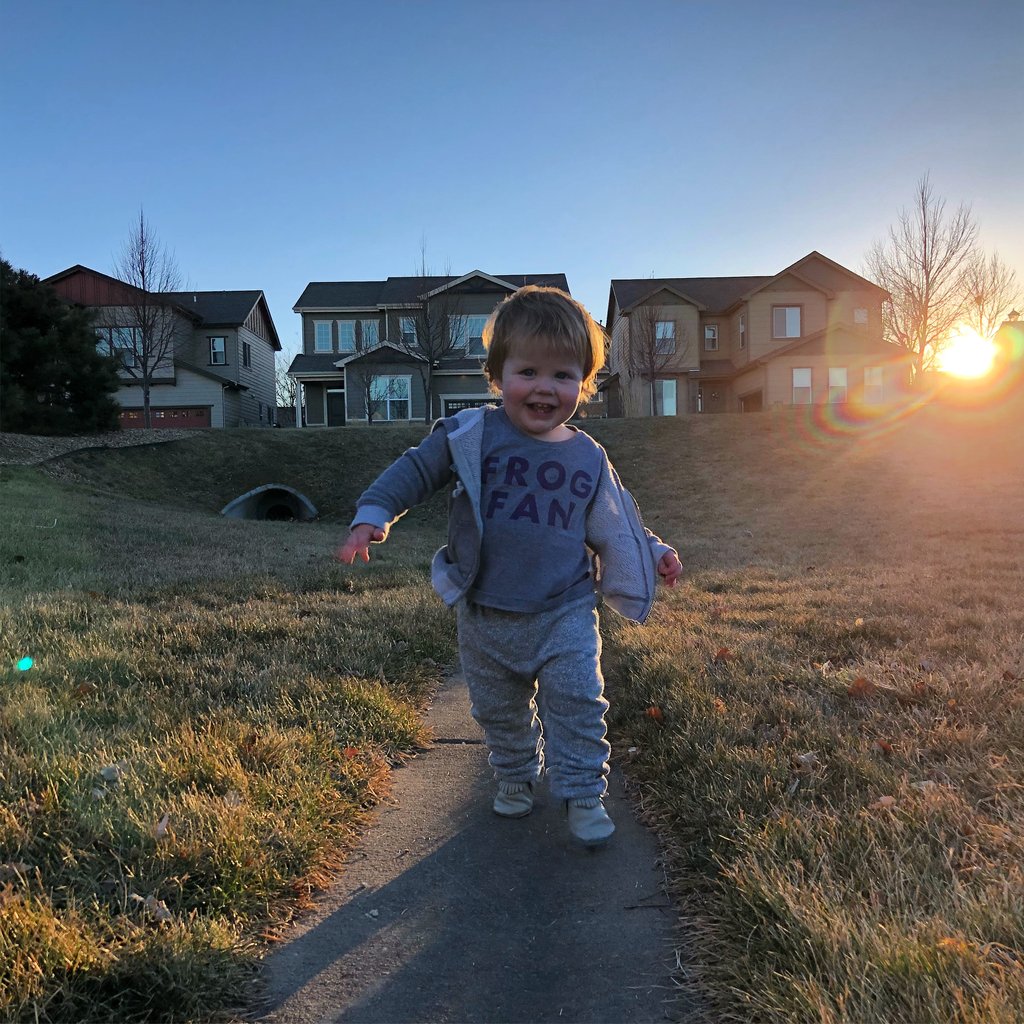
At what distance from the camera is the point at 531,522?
256 centimetres

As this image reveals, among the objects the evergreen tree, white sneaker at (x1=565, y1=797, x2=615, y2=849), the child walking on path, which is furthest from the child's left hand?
the evergreen tree

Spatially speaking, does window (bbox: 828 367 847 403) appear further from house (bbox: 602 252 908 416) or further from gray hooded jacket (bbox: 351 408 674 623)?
gray hooded jacket (bbox: 351 408 674 623)

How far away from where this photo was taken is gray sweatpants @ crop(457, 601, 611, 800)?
2.48 meters

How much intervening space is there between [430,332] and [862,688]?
89.3ft

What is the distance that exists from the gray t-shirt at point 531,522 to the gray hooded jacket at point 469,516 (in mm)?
48

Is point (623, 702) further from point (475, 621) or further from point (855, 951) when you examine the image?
point (855, 951)

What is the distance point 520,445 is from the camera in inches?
103

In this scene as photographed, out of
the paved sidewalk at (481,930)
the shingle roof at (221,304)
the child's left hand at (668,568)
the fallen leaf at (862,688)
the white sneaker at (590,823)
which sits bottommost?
the paved sidewalk at (481,930)

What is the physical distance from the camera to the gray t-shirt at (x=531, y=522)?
2535mm

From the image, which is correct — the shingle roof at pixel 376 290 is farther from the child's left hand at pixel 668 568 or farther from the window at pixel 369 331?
A: the child's left hand at pixel 668 568

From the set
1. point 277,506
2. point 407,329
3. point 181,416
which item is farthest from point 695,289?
point 277,506

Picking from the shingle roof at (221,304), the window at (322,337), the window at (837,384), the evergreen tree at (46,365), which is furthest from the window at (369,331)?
the window at (837,384)

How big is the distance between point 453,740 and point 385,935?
1.44 m

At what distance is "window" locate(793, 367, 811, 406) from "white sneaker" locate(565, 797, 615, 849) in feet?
99.5
